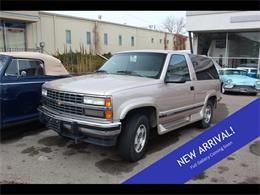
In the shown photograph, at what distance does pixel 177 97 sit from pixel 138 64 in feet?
3.39

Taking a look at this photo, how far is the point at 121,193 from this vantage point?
3492 millimetres

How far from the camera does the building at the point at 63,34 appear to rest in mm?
17719

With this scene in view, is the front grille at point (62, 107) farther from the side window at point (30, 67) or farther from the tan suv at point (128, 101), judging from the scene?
the side window at point (30, 67)

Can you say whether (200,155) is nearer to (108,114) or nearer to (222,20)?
(108,114)

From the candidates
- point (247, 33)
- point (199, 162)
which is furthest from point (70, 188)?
point (247, 33)

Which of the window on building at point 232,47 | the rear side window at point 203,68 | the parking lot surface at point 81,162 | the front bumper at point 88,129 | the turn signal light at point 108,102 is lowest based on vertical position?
the parking lot surface at point 81,162

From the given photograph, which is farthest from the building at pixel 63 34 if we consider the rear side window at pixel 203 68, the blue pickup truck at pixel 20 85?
the rear side window at pixel 203 68

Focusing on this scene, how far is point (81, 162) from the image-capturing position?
433 centimetres

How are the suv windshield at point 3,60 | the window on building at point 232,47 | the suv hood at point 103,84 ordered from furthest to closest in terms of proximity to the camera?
the window on building at point 232,47 < the suv windshield at point 3,60 < the suv hood at point 103,84

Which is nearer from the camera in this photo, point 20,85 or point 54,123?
point 54,123

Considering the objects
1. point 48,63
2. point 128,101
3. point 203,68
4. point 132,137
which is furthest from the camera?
point 48,63

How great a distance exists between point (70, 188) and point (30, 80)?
121 inches

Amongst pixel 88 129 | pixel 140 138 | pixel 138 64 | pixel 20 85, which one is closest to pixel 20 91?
pixel 20 85

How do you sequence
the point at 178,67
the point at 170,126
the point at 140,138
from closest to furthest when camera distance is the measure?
1. the point at 140,138
2. the point at 170,126
3. the point at 178,67
